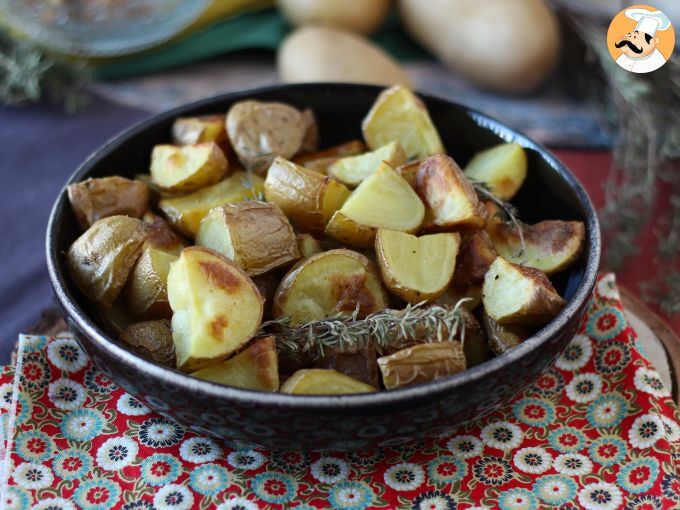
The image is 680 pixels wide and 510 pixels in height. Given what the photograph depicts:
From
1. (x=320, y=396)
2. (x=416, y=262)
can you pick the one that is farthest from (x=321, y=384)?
(x=416, y=262)

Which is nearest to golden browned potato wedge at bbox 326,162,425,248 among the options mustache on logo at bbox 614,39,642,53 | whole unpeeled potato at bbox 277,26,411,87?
mustache on logo at bbox 614,39,642,53

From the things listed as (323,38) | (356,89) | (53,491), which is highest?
(356,89)

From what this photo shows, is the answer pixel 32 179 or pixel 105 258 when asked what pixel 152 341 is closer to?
pixel 105 258

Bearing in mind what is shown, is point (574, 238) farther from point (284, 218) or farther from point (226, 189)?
point (226, 189)

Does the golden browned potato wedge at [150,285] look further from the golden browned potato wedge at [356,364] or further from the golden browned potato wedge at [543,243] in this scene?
the golden browned potato wedge at [543,243]

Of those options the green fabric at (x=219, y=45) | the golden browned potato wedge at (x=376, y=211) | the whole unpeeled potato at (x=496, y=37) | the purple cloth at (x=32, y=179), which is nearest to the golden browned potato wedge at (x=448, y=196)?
the golden browned potato wedge at (x=376, y=211)

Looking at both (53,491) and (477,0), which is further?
(477,0)

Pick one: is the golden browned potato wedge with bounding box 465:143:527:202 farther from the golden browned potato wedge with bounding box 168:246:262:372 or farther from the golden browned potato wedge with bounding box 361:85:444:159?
the golden browned potato wedge with bounding box 168:246:262:372

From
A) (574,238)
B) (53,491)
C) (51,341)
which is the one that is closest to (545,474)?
(574,238)
